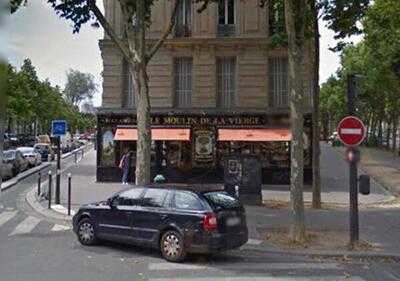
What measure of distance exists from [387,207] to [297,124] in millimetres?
8466

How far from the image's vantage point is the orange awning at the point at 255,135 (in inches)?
1062

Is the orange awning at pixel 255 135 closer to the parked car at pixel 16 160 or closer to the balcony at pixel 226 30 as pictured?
the balcony at pixel 226 30

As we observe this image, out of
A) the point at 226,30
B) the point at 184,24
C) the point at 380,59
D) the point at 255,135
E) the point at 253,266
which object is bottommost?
the point at 253,266

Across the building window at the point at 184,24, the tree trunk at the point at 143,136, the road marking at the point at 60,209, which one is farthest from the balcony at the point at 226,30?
the road marking at the point at 60,209

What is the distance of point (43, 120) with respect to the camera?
75438 mm

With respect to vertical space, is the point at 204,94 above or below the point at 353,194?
above

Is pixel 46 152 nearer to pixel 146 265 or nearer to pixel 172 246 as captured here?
pixel 172 246

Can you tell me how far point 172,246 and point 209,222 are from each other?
37.0 inches

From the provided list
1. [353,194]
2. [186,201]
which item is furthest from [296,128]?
[186,201]

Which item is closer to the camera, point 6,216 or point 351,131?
point 351,131

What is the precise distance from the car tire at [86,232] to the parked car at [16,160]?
18186 millimetres

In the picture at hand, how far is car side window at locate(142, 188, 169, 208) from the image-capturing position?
38.6 feet

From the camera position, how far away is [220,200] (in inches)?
452

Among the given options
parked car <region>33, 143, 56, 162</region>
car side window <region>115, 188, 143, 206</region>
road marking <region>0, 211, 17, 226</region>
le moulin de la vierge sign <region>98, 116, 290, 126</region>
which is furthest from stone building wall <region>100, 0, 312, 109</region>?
parked car <region>33, 143, 56, 162</region>
